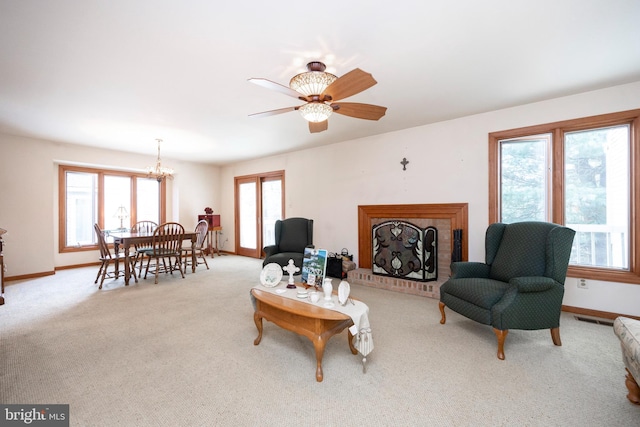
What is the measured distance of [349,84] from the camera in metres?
Result: 1.98

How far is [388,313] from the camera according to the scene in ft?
10.1

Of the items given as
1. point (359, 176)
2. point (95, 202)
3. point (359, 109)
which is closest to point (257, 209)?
point (359, 176)

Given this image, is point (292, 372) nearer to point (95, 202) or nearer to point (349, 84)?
point (349, 84)

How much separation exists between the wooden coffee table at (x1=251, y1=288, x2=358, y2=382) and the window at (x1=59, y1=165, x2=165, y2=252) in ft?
17.7

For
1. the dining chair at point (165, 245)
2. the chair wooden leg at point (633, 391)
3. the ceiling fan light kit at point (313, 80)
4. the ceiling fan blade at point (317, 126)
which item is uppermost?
the ceiling fan light kit at point (313, 80)

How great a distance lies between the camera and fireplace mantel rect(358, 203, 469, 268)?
3.76m

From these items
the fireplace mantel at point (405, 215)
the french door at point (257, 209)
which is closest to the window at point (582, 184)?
the fireplace mantel at point (405, 215)

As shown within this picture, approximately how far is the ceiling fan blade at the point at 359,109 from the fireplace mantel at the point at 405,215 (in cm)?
205

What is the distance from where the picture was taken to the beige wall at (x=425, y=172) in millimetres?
2986

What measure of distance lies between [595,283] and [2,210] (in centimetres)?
832

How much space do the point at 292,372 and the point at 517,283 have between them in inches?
73.2

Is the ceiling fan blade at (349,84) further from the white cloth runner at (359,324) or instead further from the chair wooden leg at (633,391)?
the chair wooden leg at (633,391)

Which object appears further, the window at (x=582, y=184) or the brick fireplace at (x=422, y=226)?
the brick fireplace at (x=422, y=226)

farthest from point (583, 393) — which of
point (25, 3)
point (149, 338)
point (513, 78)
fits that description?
point (25, 3)
